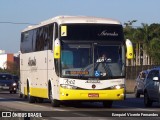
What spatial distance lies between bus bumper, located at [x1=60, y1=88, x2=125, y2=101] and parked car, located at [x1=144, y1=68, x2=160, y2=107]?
206 centimetres

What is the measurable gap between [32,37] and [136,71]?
27051 millimetres

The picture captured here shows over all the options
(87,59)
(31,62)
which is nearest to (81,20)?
(87,59)

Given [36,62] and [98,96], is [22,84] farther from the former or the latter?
[98,96]

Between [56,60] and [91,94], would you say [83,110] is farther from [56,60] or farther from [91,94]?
[56,60]

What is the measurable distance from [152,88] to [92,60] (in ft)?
12.5

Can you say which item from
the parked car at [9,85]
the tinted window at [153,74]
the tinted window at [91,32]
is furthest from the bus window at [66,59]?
the parked car at [9,85]

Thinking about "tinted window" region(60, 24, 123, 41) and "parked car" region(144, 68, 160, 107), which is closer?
"tinted window" region(60, 24, 123, 41)

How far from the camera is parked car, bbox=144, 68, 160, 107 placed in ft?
83.7

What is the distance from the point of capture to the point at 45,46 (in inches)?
1056

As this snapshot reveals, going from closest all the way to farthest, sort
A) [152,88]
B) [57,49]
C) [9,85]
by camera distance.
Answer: [57,49] < [152,88] < [9,85]

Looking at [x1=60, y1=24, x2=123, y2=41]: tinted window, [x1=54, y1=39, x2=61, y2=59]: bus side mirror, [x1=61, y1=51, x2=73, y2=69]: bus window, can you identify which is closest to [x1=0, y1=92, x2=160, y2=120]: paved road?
[x1=61, y1=51, x2=73, y2=69]: bus window

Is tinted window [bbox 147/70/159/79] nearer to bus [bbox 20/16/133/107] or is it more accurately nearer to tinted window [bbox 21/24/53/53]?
bus [bbox 20/16/133/107]

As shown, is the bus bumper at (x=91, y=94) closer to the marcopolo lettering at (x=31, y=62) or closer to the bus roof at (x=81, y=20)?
the bus roof at (x=81, y=20)

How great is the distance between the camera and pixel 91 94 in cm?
2392
